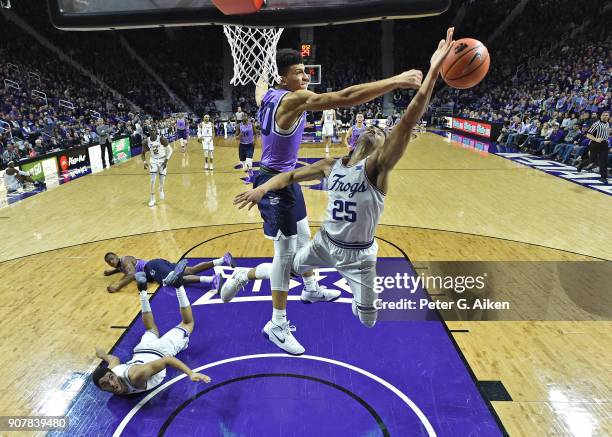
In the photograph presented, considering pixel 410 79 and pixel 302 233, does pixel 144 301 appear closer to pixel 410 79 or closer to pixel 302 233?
pixel 302 233

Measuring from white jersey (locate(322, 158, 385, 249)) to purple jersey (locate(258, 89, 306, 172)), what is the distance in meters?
0.52

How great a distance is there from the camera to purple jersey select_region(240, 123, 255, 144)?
12.4m

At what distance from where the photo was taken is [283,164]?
405 cm

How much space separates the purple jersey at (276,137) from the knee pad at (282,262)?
25.2 inches

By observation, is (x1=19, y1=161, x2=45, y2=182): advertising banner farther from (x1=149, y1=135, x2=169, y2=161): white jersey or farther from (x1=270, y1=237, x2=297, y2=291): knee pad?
(x1=270, y1=237, x2=297, y2=291): knee pad

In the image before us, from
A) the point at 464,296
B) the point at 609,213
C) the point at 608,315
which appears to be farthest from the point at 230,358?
the point at 609,213

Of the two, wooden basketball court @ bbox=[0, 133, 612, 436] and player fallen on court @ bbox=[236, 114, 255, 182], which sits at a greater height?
player fallen on court @ bbox=[236, 114, 255, 182]

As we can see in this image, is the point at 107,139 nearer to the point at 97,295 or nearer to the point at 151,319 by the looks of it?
the point at 97,295

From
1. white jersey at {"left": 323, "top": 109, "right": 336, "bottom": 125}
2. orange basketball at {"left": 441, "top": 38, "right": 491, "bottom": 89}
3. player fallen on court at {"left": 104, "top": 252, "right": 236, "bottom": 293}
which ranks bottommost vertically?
player fallen on court at {"left": 104, "top": 252, "right": 236, "bottom": 293}

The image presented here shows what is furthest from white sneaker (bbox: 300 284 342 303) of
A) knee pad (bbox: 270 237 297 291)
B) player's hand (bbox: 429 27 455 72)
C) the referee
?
the referee

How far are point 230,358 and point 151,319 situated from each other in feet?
3.01

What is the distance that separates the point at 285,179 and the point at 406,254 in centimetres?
399

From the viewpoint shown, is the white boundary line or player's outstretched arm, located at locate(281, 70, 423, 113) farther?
the white boundary line

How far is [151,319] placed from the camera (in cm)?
465
